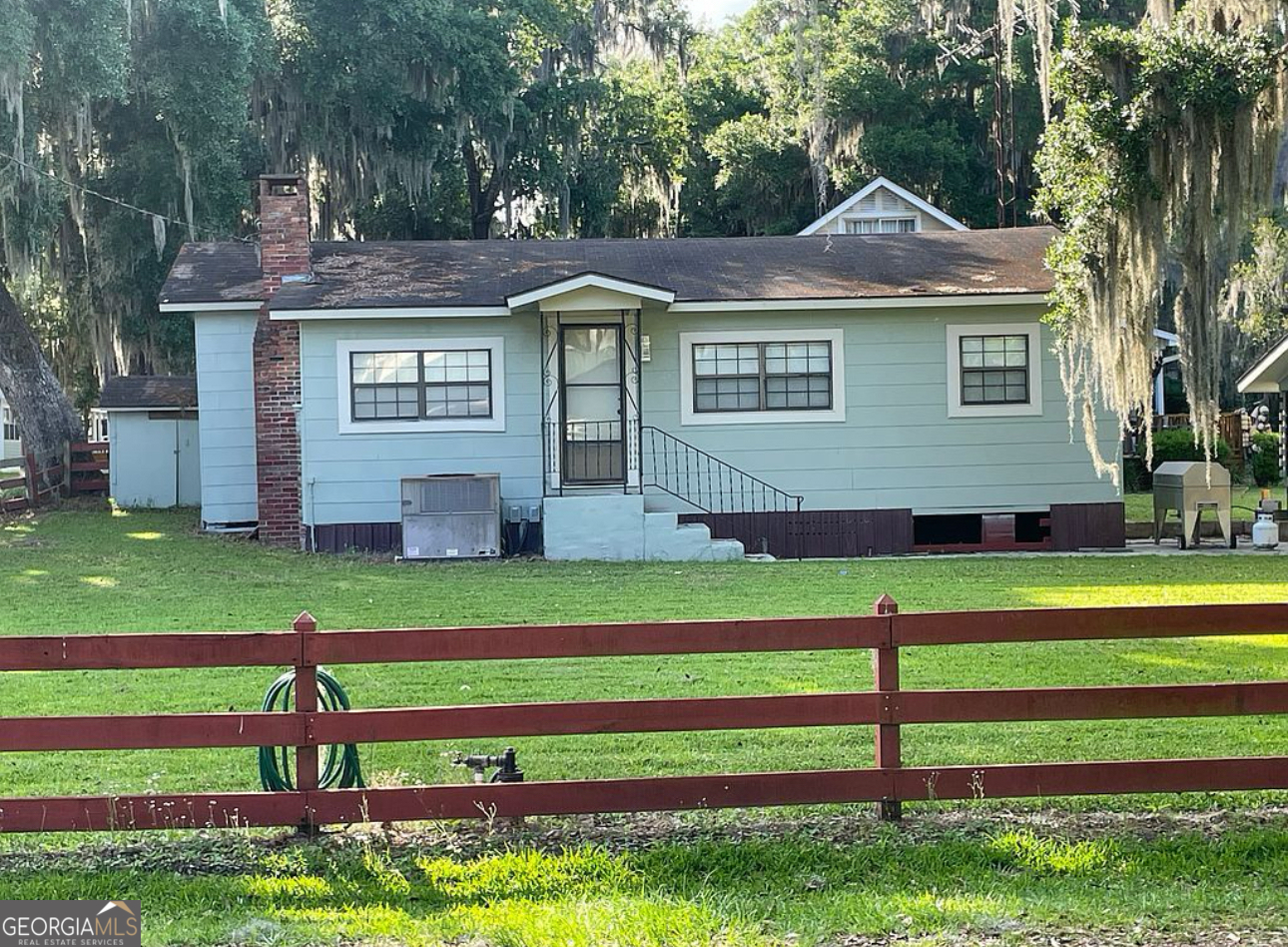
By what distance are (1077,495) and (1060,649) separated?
28.5 ft

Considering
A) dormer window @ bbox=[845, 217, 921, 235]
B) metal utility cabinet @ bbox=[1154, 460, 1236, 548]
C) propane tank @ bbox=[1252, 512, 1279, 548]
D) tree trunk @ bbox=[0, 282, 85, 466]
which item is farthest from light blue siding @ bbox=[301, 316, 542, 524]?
dormer window @ bbox=[845, 217, 921, 235]

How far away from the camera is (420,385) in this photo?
58.9 ft

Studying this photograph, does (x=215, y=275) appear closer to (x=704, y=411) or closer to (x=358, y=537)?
(x=358, y=537)

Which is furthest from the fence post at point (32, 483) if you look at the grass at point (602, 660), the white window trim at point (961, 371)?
the white window trim at point (961, 371)

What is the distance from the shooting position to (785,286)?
1834 centimetres

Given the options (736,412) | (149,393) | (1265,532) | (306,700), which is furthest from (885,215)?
(306,700)

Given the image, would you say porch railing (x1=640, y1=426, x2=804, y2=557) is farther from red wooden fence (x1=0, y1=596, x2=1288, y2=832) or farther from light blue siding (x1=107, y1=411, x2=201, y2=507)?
red wooden fence (x1=0, y1=596, x2=1288, y2=832)

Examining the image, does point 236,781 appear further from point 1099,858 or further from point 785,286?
point 785,286

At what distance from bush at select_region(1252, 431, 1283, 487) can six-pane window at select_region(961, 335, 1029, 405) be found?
40.8 ft

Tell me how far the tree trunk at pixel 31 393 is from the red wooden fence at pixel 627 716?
21618 mm

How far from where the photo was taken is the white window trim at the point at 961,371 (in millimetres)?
18094

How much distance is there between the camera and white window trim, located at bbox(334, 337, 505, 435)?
58.4ft

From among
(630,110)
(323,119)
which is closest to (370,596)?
(323,119)

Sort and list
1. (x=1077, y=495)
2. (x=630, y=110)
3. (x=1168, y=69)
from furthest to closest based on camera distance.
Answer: (x=630, y=110)
(x=1077, y=495)
(x=1168, y=69)
